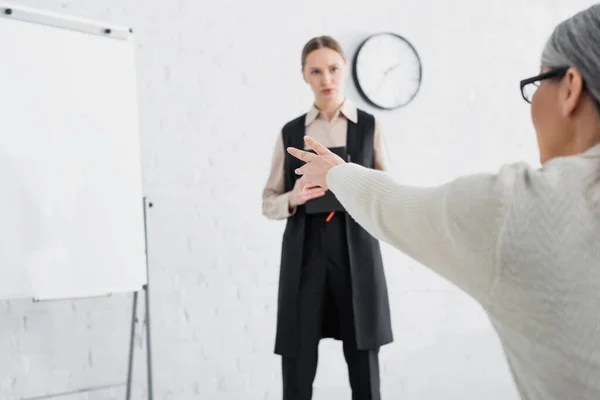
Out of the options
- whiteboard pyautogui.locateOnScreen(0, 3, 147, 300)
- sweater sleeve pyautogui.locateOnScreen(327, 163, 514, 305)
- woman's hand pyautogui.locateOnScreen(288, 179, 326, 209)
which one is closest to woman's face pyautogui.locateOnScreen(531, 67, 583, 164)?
sweater sleeve pyautogui.locateOnScreen(327, 163, 514, 305)

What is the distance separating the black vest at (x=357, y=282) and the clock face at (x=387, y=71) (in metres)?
0.89

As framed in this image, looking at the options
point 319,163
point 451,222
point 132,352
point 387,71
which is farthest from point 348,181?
point 387,71

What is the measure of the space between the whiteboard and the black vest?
463mm

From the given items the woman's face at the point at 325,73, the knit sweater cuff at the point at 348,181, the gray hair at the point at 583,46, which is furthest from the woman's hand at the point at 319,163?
the woman's face at the point at 325,73

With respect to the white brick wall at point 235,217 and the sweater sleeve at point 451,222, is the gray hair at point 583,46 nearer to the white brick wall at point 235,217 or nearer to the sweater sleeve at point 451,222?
the sweater sleeve at point 451,222

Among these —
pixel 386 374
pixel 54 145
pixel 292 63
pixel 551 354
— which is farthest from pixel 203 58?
pixel 551 354

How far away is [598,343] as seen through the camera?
712 millimetres

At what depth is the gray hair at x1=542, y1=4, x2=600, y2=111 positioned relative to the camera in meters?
0.76

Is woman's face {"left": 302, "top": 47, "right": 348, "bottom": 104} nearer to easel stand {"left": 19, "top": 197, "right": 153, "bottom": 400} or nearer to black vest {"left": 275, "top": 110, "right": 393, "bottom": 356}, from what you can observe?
black vest {"left": 275, "top": 110, "right": 393, "bottom": 356}

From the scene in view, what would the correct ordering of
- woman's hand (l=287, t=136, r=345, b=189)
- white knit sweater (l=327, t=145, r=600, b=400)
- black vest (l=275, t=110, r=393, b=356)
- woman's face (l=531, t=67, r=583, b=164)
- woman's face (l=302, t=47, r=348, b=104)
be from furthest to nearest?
woman's face (l=302, t=47, r=348, b=104) < black vest (l=275, t=110, r=393, b=356) < woman's hand (l=287, t=136, r=345, b=189) < woman's face (l=531, t=67, r=583, b=164) < white knit sweater (l=327, t=145, r=600, b=400)

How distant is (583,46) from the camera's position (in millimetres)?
771

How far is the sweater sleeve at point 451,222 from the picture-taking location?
0.73 m

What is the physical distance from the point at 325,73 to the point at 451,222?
148 centimetres

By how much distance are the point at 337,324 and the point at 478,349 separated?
1.30 meters
